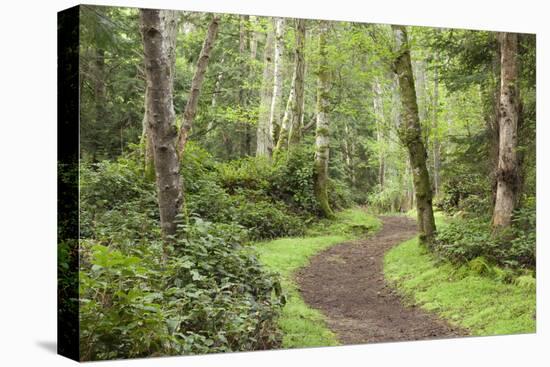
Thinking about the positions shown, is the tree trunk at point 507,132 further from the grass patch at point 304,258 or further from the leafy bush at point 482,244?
the grass patch at point 304,258

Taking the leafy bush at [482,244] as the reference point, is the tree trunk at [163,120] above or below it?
above

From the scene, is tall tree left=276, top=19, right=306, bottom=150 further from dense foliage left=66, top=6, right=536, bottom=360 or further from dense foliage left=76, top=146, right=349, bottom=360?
dense foliage left=76, top=146, right=349, bottom=360

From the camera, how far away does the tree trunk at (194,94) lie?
6.63 m

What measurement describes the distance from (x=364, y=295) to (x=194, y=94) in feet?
8.48

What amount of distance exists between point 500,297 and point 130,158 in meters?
4.05

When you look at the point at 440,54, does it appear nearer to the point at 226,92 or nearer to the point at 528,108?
the point at 528,108

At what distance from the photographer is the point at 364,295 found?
738 centimetres

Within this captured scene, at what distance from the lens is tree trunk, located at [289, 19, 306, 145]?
24.1 ft

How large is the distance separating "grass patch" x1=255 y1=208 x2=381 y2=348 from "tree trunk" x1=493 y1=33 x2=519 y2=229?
4.72 feet

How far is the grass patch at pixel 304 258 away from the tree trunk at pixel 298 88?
3.08 feet

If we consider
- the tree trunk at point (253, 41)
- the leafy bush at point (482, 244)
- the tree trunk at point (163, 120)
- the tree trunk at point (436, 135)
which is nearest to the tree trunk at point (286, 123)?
the tree trunk at point (253, 41)

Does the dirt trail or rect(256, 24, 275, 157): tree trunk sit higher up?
rect(256, 24, 275, 157): tree trunk

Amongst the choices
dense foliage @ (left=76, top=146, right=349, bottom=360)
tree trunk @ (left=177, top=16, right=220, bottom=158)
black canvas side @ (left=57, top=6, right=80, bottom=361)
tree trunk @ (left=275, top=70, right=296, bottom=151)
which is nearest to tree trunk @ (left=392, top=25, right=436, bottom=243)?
dense foliage @ (left=76, top=146, right=349, bottom=360)

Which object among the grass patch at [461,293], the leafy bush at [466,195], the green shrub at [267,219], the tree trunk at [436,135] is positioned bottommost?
the grass patch at [461,293]
